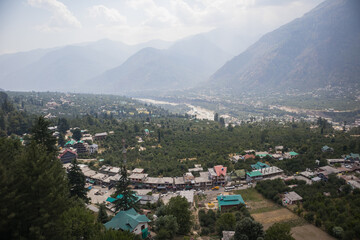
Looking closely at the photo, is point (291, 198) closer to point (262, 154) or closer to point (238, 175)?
point (238, 175)

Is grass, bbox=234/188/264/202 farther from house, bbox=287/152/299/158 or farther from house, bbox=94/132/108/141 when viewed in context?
house, bbox=94/132/108/141

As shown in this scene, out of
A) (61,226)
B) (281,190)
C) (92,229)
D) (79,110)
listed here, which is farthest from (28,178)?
(79,110)

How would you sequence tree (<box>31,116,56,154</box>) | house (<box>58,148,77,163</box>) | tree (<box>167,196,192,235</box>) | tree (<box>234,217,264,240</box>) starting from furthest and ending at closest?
1. house (<box>58,148,77,163</box>)
2. tree (<box>167,196,192,235</box>)
3. tree (<box>31,116,56,154</box>)
4. tree (<box>234,217,264,240</box>)

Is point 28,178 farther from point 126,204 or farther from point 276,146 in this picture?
point 276,146

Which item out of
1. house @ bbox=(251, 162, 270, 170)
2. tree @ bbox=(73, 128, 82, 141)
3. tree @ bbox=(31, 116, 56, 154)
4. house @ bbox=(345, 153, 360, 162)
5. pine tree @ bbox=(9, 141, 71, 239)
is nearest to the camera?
pine tree @ bbox=(9, 141, 71, 239)

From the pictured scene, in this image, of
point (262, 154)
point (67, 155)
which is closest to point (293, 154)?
point (262, 154)

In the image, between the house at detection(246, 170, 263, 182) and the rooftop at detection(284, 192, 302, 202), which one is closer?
the rooftop at detection(284, 192, 302, 202)

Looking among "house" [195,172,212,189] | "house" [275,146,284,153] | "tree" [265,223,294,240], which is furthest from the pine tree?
"house" [275,146,284,153]
